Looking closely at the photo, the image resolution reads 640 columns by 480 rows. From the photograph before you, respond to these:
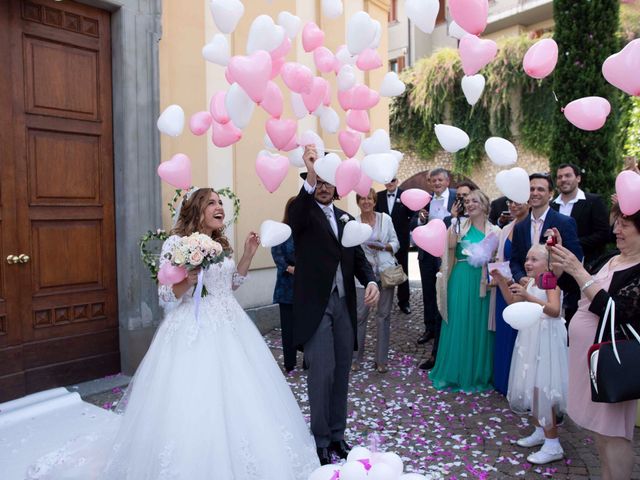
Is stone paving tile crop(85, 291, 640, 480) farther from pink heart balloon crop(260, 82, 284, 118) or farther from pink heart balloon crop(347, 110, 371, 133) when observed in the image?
pink heart balloon crop(260, 82, 284, 118)

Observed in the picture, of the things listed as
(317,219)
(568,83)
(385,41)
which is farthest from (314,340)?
(385,41)

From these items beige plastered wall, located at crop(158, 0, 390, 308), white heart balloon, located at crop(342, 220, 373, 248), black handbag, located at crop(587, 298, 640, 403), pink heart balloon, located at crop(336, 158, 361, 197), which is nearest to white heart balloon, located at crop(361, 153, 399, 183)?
pink heart balloon, located at crop(336, 158, 361, 197)

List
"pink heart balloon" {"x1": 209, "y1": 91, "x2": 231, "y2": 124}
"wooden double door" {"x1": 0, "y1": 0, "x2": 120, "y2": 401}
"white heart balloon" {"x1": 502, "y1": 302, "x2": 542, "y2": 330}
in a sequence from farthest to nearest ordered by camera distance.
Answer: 1. "wooden double door" {"x1": 0, "y1": 0, "x2": 120, "y2": 401}
2. "pink heart balloon" {"x1": 209, "y1": 91, "x2": 231, "y2": 124}
3. "white heart balloon" {"x1": 502, "y1": 302, "x2": 542, "y2": 330}

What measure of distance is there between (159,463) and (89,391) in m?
2.54

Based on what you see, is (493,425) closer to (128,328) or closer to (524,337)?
(524,337)

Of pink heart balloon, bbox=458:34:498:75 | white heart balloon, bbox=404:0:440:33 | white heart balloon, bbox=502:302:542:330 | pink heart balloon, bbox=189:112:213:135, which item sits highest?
white heart balloon, bbox=404:0:440:33

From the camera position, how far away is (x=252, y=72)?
9.52 ft

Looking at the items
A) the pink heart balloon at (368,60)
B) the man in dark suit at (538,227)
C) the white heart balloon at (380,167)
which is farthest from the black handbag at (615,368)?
the pink heart balloon at (368,60)

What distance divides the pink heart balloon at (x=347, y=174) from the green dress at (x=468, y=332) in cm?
215

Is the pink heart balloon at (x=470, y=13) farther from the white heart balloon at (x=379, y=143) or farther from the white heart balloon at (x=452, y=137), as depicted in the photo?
the white heart balloon at (x=379, y=143)

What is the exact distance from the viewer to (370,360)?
19.4 feet

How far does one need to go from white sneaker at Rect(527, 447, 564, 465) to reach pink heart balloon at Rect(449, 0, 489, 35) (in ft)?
9.27

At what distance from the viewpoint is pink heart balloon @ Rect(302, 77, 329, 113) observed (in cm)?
360

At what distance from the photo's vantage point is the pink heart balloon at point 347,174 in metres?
3.06
